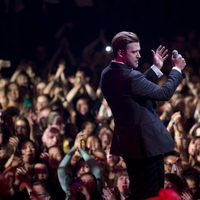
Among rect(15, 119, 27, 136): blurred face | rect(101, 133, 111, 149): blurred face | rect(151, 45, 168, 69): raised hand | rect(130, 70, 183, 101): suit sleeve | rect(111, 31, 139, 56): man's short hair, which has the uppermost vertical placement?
rect(111, 31, 139, 56): man's short hair

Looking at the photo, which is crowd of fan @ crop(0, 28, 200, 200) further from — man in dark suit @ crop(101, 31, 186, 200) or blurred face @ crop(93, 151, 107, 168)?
man in dark suit @ crop(101, 31, 186, 200)

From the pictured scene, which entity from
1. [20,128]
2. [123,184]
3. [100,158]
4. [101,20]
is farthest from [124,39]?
[101,20]

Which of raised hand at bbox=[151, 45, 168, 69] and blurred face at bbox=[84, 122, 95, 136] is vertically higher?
raised hand at bbox=[151, 45, 168, 69]

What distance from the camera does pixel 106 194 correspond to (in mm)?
5570

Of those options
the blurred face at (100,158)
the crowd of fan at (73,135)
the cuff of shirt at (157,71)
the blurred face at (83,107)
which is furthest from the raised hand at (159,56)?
the blurred face at (83,107)

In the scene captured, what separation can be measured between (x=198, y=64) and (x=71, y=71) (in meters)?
2.13

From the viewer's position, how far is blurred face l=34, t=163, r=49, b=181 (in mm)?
6480

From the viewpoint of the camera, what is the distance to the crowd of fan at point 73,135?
5.94 meters

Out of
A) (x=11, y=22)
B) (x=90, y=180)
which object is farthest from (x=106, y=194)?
(x=11, y=22)

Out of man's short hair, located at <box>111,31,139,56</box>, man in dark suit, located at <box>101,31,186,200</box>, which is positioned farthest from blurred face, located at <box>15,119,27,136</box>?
man's short hair, located at <box>111,31,139,56</box>

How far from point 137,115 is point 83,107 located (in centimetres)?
459

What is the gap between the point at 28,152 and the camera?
6.85 metres

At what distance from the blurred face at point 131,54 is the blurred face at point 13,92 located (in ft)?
15.4

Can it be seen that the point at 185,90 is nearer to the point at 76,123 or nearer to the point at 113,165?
the point at 76,123
